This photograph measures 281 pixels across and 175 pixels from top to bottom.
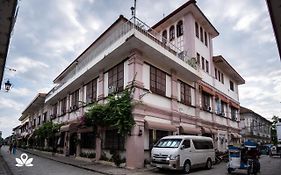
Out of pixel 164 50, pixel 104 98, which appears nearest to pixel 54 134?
pixel 104 98

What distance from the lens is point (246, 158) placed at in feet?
44.2

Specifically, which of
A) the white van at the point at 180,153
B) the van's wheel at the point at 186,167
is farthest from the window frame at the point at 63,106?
the van's wheel at the point at 186,167

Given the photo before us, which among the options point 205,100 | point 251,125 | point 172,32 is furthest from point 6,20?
point 251,125

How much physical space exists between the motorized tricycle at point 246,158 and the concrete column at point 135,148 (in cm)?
510

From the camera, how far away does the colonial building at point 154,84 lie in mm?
16125

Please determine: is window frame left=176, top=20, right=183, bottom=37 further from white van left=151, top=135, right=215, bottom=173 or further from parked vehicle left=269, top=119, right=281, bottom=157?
parked vehicle left=269, top=119, right=281, bottom=157

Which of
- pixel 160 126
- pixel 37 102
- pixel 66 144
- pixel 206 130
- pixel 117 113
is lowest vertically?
pixel 66 144

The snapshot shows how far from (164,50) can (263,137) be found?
50.5m

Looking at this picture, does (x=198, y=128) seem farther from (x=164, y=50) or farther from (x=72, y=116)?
(x=72, y=116)

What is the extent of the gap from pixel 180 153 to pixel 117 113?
4.56 m

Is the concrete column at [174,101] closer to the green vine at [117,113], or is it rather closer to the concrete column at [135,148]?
the concrete column at [135,148]

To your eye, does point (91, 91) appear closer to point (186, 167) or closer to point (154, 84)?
point (154, 84)

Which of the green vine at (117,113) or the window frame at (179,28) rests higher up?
the window frame at (179,28)

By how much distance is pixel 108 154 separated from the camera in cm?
1756
